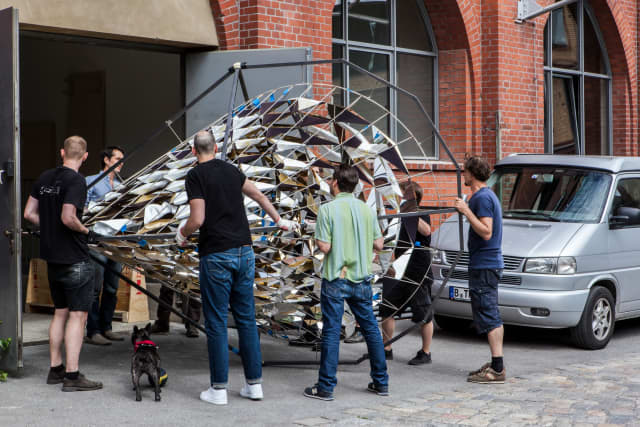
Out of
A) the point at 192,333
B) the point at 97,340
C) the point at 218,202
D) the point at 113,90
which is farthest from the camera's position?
the point at 113,90

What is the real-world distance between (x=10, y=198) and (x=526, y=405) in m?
4.45

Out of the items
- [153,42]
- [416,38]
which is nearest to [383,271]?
[153,42]

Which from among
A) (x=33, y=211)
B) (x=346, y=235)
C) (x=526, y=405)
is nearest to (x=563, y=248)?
(x=526, y=405)

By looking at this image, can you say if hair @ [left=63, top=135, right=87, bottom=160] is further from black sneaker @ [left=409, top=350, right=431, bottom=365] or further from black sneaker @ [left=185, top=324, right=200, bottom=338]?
black sneaker @ [left=409, top=350, right=431, bottom=365]

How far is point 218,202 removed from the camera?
21.8 ft

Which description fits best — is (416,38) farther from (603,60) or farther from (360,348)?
(360,348)

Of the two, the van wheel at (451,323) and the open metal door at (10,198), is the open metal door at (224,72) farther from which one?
the open metal door at (10,198)

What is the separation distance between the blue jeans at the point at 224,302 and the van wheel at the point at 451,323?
3.93m

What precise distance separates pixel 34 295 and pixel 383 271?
195 inches

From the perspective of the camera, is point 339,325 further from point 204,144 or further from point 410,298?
point 204,144

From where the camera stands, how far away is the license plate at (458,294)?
949 cm

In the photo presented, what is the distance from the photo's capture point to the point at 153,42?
1064cm

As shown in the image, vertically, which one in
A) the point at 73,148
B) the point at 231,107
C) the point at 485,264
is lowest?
the point at 485,264

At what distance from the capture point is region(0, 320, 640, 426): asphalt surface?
20.8ft
